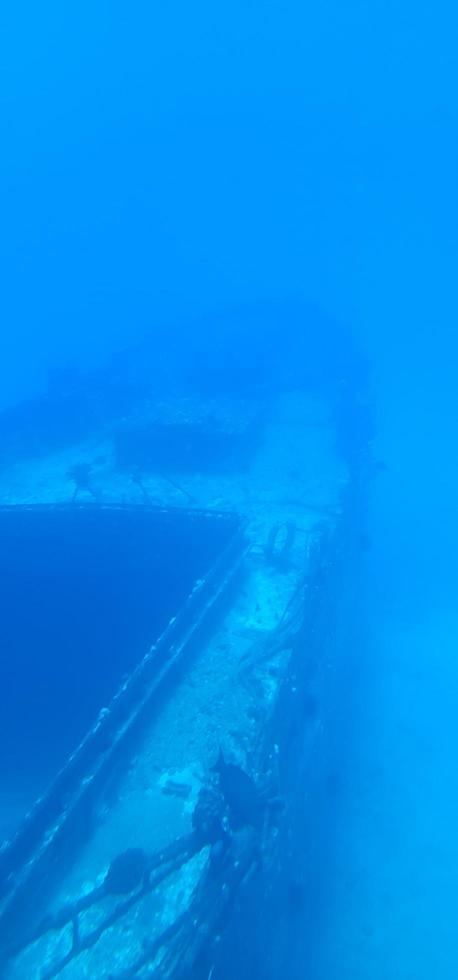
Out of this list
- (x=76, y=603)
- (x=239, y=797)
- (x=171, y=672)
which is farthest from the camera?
(x=76, y=603)

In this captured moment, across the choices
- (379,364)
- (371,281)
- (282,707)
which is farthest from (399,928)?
(371,281)

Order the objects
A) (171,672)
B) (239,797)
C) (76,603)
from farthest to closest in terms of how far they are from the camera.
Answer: (76,603) < (171,672) < (239,797)

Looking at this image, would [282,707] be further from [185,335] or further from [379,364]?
[379,364]

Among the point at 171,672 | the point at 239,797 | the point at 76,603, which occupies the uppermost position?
the point at 76,603

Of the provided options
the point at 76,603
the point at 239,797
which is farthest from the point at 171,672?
the point at 76,603

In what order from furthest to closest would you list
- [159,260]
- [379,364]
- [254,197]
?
[254,197] → [159,260] → [379,364]

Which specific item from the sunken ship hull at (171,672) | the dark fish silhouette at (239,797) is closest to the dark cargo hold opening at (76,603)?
the sunken ship hull at (171,672)

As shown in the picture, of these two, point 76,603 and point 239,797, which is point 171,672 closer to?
point 239,797
